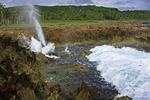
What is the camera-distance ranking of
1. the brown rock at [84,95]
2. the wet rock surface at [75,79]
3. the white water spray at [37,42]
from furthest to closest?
1. the white water spray at [37,42]
2. the wet rock surface at [75,79]
3. the brown rock at [84,95]

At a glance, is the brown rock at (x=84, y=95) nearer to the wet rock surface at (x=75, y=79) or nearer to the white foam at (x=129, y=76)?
the wet rock surface at (x=75, y=79)

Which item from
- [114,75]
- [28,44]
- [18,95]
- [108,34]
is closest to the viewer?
[18,95]

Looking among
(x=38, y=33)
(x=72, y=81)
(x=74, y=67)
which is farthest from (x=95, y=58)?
(x=38, y=33)

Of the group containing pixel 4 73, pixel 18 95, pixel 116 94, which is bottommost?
pixel 116 94

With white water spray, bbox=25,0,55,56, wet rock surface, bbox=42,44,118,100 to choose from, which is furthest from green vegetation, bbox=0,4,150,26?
wet rock surface, bbox=42,44,118,100

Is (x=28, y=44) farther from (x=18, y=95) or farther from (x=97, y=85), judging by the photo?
(x=18, y=95)

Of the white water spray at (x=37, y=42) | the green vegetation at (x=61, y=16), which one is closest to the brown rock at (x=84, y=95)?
the white water spray at (x=37, y=42)

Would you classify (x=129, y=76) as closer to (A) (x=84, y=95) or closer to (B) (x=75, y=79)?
(B) (x=75, y=79)

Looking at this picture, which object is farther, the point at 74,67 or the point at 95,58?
the point at 95,58

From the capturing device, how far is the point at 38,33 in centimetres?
3531

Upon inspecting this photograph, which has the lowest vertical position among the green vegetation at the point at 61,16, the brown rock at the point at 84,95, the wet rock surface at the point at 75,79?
the wet rock surface at the point at 75,79

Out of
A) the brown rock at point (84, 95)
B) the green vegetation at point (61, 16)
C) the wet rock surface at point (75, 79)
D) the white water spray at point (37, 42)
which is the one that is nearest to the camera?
the brown rock at point (84, 95)

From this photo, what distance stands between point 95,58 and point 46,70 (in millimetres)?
8054

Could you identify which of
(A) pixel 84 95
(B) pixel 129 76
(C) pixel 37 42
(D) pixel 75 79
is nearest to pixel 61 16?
(C) pixel 37 42
